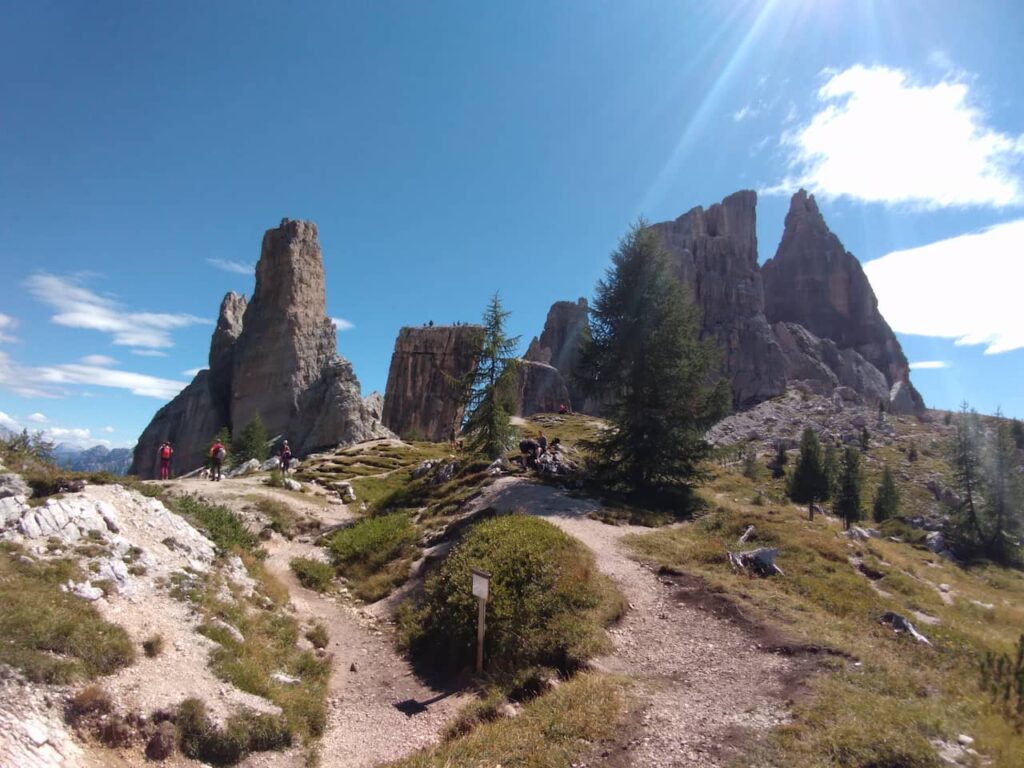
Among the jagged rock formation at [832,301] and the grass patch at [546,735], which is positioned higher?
the jagged rock formation at [832,301]

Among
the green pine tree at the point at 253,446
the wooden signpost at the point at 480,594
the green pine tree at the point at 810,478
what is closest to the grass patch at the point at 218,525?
the wooden signpost at the point at 480,594

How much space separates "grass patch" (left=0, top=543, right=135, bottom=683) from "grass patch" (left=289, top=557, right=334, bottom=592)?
795cm

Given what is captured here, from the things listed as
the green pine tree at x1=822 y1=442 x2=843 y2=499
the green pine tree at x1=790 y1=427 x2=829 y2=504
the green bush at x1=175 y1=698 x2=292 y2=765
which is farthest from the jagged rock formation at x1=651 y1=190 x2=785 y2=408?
the green bush at x1=175 y1=698 x2=292 y2=765

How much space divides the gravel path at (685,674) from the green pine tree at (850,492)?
43103 mm

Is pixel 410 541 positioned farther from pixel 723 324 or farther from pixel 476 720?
pixel 723 324

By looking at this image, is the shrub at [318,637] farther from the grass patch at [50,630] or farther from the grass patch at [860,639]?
the grass patch at [860,639]

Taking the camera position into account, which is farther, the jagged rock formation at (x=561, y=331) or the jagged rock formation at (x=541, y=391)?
the jagged rock formation at (x=561, y=331)

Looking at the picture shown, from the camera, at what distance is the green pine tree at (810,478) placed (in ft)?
170

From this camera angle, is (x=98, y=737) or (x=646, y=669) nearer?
(x=98, y=737)

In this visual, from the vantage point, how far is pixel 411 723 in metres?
9.19

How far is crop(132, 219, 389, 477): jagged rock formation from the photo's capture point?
60969mm

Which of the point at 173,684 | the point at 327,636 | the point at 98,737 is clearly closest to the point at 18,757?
the point at 98,737

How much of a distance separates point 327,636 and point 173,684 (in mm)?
5119

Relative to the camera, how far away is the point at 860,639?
10250mm
